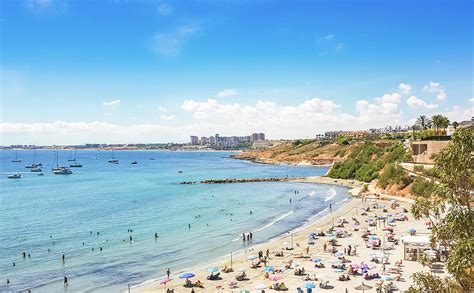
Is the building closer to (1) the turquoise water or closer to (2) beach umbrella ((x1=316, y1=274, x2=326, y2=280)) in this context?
(1) the turquoise water

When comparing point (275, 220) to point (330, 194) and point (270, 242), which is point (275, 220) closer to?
point (270, 242)

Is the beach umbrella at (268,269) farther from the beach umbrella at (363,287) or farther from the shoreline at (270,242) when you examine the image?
the beach umbrella at (363,287)

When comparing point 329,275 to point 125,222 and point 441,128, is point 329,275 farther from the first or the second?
point 441,128

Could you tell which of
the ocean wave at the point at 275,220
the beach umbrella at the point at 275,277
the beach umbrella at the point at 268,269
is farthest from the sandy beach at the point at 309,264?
the ocean wave at the point at 275,220

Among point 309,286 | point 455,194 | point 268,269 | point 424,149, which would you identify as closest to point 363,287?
point 309,286

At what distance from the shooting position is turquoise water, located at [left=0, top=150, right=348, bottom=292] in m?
39.8

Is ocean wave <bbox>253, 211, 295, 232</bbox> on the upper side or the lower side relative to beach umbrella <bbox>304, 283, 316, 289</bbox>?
lower

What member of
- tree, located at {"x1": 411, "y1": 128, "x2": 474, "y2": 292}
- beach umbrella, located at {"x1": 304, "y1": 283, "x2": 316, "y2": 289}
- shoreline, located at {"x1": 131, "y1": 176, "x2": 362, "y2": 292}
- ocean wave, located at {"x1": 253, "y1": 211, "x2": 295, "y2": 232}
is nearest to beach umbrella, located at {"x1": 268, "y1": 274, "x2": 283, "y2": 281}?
beach umbrella, located at {"x1": 304, "y1": 283, "x2": 316, "y2": 289}

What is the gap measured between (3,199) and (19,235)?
142 feet

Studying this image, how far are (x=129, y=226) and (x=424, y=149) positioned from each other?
57089mm

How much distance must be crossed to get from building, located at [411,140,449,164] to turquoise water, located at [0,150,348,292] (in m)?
17.0

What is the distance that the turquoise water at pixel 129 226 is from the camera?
39781 mm

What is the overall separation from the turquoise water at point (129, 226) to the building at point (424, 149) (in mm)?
16965

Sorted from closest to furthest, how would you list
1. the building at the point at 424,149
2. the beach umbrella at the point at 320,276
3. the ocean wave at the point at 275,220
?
the beach umbrella at the point at 320,276 → the ocean wave at the point at 275,220 → the building at the point at 424,149
